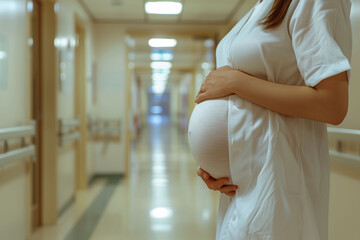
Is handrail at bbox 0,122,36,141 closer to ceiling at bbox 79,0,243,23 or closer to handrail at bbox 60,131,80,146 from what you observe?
handrail at bbox 60,131,80,146

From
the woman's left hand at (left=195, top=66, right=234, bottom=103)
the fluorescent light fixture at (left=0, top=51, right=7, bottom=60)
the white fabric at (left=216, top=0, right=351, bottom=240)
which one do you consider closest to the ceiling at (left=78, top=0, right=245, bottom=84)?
the fluorescent light fixture at (left=0, top=51, right=7, bottom=60)

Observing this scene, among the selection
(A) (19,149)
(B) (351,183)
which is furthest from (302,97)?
(A) (19,149)

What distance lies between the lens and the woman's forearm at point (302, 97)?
0.75 meters

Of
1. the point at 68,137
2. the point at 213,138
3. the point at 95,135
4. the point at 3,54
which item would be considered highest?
the point at 3,54

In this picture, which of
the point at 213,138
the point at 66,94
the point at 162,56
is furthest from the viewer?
the point at 162,56

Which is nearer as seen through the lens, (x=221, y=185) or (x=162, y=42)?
(x=221, y=185)

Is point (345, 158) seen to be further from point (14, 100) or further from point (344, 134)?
point (14, 100)

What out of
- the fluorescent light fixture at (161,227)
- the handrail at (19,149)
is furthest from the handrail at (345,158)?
the handrail at (19,149)

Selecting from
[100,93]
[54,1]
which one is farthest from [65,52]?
[100,93]

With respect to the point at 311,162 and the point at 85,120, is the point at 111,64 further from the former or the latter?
the point at 311,162

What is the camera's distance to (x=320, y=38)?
741 mm

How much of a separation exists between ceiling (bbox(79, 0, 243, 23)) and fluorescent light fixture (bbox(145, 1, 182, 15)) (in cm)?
8

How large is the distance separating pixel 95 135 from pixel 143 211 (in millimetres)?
2435

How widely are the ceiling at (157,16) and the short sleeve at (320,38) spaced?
4284 mm
